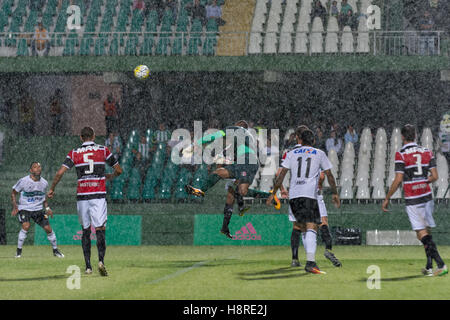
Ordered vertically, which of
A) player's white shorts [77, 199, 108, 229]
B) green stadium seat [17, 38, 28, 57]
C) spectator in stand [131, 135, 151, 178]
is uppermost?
green stadium seat [17, 38, 28, 57]

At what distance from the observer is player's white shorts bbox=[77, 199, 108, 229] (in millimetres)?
13367

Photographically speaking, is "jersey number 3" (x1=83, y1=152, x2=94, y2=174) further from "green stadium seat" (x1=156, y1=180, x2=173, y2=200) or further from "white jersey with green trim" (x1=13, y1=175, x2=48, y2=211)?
"green stadium seat" (x1=156, y1=180, x2=173, y2=200)

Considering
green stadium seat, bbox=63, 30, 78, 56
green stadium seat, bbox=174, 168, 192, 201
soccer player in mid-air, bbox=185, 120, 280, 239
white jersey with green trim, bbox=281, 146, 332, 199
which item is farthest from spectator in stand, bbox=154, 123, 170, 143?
white jersey with green trim, bbox=281, 146, 332, 199

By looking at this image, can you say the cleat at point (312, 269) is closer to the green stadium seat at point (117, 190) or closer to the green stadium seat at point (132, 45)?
the green stadium seat at point (117, 190)

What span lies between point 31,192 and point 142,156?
22.4 ft

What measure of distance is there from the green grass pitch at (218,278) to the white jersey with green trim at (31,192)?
1261 millimetres

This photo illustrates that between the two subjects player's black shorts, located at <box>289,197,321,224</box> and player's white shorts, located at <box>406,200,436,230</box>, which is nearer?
player's black shorts, located at <box>289,197,321,224</box>

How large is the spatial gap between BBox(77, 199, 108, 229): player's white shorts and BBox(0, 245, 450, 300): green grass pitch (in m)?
0.88

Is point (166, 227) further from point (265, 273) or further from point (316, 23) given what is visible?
point (265, 273)

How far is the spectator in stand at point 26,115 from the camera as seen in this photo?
3089 centimetres

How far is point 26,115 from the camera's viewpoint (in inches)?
1216

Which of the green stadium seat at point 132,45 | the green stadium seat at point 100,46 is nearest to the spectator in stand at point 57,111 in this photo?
the green stadium seat at point 100,46

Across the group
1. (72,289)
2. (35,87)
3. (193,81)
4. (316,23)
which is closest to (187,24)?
(193,81)

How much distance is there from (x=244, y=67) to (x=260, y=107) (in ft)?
13.8
